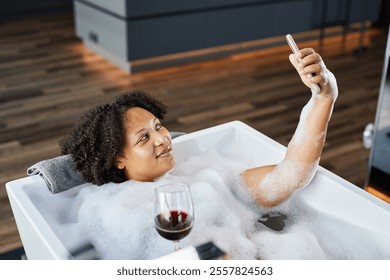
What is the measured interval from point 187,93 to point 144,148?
2.04 metres

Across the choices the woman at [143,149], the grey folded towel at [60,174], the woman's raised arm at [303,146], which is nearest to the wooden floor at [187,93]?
the grey folded towel at [60,174]

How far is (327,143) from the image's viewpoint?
2.94 m

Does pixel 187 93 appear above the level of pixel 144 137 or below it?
below

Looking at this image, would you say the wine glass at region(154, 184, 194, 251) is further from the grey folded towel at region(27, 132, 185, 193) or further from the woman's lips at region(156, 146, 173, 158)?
the grey folded towel at region(27, 132, 185, 193)

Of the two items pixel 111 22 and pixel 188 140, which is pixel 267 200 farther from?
pixel 111 22

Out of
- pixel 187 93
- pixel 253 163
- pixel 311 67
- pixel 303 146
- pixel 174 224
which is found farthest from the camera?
pixel 187 93

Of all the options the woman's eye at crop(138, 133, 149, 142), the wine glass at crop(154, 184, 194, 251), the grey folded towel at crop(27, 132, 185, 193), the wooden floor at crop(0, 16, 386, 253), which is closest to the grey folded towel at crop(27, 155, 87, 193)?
the grey folded towel at crop(27, 132, 185, 193)

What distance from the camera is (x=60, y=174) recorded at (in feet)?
5.41

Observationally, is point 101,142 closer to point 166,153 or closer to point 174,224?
point 166,153

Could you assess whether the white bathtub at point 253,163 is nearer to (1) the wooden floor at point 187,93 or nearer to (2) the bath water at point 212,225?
(2) the bath water at point 212,225

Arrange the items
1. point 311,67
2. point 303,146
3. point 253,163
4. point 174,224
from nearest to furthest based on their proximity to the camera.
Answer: point 174,224, point 311,67, point 303,146, point 253,163

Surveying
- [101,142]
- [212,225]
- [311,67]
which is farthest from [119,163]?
[311,67]

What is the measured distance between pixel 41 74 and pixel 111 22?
2.07 ft

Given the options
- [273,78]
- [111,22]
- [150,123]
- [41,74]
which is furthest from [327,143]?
[41,74]
